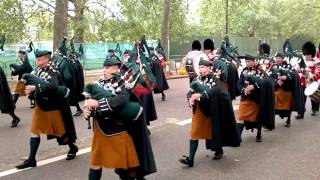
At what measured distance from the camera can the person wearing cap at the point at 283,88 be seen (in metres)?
10.6

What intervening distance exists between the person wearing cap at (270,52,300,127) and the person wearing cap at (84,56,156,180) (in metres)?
5.72

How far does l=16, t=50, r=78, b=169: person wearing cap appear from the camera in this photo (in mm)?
7047

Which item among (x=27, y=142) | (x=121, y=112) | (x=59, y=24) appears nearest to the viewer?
(x=121, y=112)

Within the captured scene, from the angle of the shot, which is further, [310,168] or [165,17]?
[165,17]

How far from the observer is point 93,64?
25.3 metres

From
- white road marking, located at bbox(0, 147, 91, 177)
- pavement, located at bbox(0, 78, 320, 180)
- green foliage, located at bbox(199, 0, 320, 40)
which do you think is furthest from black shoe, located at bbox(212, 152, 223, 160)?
green foliage, located at bbox(199, 0, 320, 40)

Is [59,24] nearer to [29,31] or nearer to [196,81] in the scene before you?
[29,31]

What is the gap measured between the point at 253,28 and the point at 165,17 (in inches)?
942

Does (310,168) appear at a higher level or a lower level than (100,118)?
lower

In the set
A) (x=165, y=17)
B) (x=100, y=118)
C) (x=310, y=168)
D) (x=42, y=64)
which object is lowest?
(x=310, y=168)

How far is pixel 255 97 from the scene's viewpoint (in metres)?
8.97

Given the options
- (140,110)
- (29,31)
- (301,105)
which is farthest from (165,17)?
(140,110)

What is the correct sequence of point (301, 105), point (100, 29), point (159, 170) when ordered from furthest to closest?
point (100, 29), point (301, 105), point (159, 170)

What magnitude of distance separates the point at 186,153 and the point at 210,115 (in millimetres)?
1166
